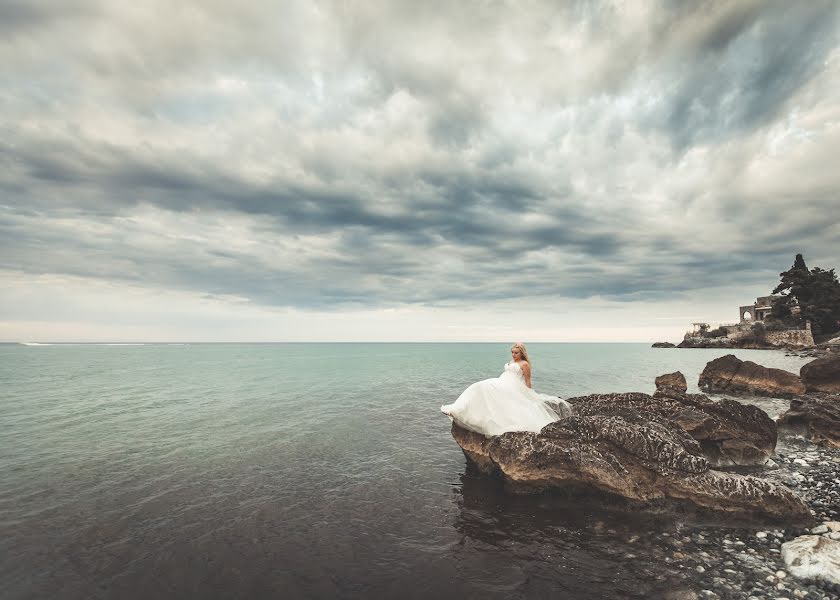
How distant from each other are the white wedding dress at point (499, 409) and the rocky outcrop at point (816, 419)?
1355cm

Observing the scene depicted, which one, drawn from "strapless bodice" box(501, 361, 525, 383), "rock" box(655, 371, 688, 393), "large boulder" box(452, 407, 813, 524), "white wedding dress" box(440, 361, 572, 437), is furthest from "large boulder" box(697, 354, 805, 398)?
"strapless bodice" box(501, 361, 525, 383)

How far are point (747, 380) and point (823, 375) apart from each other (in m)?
6.98

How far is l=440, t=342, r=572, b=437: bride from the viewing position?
43.2 ft

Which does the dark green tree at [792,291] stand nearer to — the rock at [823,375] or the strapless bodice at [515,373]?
the rock at [823,375]

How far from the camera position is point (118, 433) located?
20766 millimetres

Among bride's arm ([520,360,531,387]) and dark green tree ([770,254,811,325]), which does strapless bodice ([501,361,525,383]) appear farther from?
dark green tree ([770,254,811,325])

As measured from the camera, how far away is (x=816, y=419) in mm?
17688

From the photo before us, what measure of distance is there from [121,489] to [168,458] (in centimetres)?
341

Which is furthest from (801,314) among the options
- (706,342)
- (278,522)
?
(278,522)

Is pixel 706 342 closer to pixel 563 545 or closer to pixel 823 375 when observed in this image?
pixel 823 375

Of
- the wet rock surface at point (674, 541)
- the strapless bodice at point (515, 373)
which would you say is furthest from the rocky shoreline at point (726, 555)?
the strapless bodice at point (515, 373)

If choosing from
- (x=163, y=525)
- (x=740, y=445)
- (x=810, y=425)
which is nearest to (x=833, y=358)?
(x=810, y=425)

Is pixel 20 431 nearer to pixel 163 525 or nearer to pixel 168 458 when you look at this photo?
pixel 168 458

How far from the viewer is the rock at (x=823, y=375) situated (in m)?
29.4
